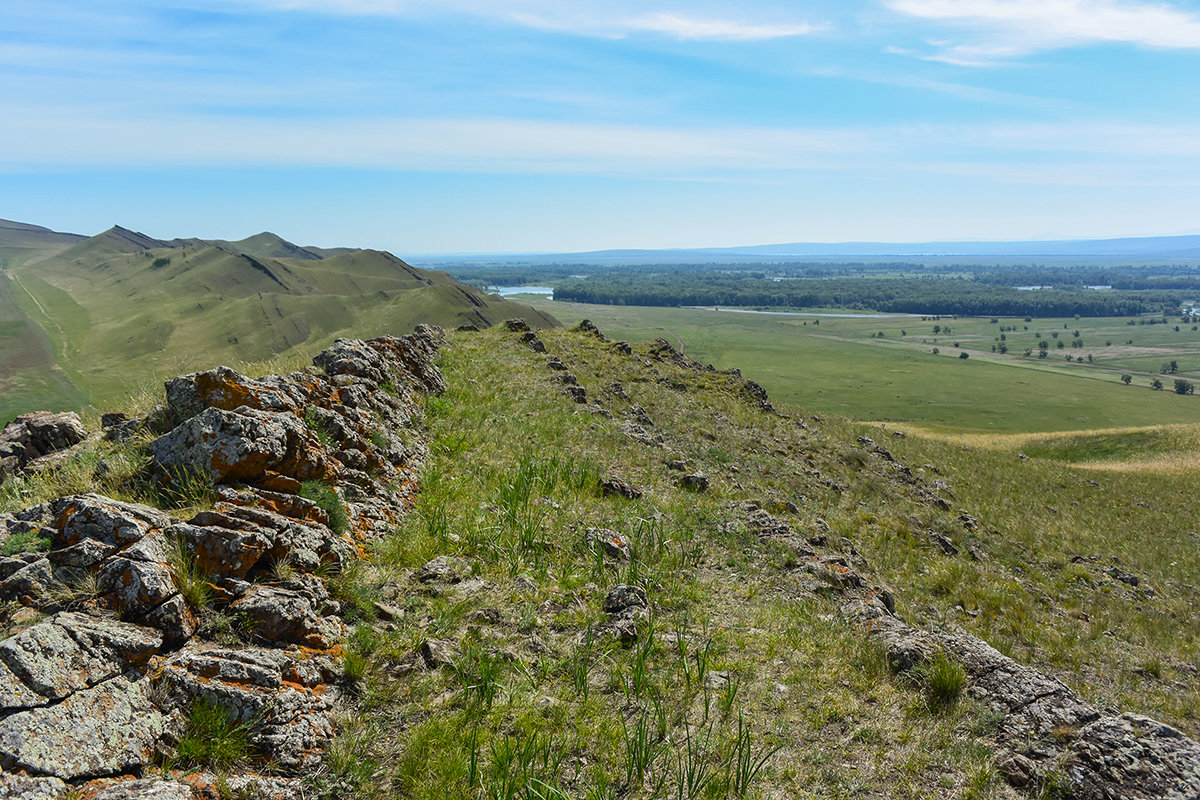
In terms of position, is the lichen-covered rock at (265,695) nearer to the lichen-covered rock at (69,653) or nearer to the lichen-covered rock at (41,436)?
the lichen-covered rock at (69,653)

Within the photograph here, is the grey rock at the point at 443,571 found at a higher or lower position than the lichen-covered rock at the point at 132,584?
lower

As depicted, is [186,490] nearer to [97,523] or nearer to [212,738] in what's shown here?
[97,523]

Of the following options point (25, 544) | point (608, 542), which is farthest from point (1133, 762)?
point (25, 544)

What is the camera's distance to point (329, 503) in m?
9.83

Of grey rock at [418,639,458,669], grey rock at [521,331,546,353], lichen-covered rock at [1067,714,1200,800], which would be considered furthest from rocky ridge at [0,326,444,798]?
grey rock at [521,331,546,353]

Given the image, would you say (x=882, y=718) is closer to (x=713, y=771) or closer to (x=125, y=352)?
(x=713, y=771)

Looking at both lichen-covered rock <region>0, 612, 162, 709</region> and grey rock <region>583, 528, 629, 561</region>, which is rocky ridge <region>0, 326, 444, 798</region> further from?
grey rock <region>583, 528, 629, 561</region>

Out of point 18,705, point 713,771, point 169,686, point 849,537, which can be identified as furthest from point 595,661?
point 849,537

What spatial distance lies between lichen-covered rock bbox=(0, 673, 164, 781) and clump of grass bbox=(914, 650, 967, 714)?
347 inches

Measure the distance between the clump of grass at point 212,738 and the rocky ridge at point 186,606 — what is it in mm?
61

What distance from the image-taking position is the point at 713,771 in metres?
6.25

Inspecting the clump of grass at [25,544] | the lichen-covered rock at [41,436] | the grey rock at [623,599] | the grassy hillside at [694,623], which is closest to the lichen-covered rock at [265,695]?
the grassy hillside at [694,623]

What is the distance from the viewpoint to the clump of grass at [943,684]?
7805 millimetres

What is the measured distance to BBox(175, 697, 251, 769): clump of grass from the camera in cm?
546
